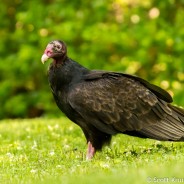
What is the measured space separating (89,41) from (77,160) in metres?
12.0

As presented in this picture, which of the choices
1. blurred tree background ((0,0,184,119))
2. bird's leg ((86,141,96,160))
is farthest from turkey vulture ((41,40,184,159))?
blurred tree background ((0,0,184,119))

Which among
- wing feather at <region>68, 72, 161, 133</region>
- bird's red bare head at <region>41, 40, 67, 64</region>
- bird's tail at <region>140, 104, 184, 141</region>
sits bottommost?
bird's tail at <region>140, 104, 184, 141</region>

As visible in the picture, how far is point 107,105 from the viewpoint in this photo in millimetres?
8062

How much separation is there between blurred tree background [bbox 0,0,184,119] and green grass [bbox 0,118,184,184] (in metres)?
7.56

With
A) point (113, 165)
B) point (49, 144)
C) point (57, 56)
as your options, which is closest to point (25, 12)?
point (49, 144)

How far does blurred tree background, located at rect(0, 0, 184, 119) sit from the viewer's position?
60.9 feet

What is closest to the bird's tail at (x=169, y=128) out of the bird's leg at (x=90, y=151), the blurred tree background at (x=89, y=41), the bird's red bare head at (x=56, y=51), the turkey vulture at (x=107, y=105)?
the turkey vulture at (x=107, y=105)

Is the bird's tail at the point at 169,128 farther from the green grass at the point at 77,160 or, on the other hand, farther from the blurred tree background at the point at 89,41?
the blurred tree background at the point at 89,41

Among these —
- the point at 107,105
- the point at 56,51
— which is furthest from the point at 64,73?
the point at 107,105

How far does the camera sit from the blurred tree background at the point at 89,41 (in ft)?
60.9

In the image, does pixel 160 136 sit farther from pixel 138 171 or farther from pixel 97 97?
pixel 138 171

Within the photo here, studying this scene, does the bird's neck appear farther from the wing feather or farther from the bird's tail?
the bird's tail

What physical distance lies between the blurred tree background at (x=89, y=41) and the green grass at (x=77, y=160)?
7561mm

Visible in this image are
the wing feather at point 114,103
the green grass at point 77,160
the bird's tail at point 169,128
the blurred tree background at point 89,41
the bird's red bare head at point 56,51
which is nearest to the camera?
the green grass at point 77,160
